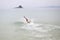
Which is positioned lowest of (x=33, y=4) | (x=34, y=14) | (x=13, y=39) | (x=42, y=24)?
(x=13, y=39)

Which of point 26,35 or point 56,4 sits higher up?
point 56,4

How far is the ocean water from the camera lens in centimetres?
124

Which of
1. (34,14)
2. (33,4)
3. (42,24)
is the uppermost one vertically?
(33,4)

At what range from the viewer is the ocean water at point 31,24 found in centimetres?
124

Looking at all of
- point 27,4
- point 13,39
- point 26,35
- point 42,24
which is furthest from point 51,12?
point 13,39

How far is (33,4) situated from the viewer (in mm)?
1298

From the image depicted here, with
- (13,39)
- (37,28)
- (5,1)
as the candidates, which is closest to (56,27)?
(37,28)

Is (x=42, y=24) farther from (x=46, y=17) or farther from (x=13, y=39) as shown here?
(x=13, y=39)

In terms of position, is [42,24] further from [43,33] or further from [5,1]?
[5,1]

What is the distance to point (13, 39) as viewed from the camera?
122cm

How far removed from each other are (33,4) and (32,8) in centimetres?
5

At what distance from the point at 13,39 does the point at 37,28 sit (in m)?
0.31

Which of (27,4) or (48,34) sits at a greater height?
(27,4)

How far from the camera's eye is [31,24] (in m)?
1.26
